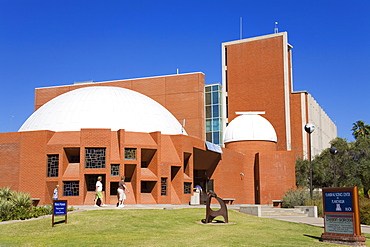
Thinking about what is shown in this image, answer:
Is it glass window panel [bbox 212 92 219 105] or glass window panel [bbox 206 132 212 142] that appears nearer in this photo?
glass window panel [bbox 212 92 219 105]

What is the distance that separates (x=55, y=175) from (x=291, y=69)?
104 ft

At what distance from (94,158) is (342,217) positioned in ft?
63.8

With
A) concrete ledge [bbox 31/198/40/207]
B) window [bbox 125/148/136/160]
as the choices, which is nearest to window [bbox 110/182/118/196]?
window [bbox 125/148/136/160]

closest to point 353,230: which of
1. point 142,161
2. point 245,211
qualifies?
point 245,211

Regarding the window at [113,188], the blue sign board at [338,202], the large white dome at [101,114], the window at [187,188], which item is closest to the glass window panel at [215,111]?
the large white dome at [101,114]

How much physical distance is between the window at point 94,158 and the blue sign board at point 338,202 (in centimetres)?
1821

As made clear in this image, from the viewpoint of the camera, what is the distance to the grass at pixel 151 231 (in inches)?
553

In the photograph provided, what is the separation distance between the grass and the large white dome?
571 inches

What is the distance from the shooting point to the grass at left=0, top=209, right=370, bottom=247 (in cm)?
1405

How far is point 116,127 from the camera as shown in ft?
113

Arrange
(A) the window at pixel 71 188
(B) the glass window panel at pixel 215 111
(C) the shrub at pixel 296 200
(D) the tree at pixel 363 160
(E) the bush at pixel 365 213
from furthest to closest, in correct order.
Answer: (B) the glass window panel at pixel 215 111, (D) the tree at pixel 363 160, (A) the window at pixel 71 188, (C) the shrub at pixel 296 200, (E) the bush at pixel 365 213

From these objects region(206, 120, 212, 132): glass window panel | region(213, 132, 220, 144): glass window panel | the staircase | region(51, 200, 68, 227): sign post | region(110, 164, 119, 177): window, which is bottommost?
the staircase

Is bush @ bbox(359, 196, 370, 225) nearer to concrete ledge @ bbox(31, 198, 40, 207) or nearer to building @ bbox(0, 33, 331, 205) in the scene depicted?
building @ bbox(0, 33, 331, 205)

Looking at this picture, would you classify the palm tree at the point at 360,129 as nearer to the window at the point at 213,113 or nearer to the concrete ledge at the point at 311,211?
the window at the point at 213,113
